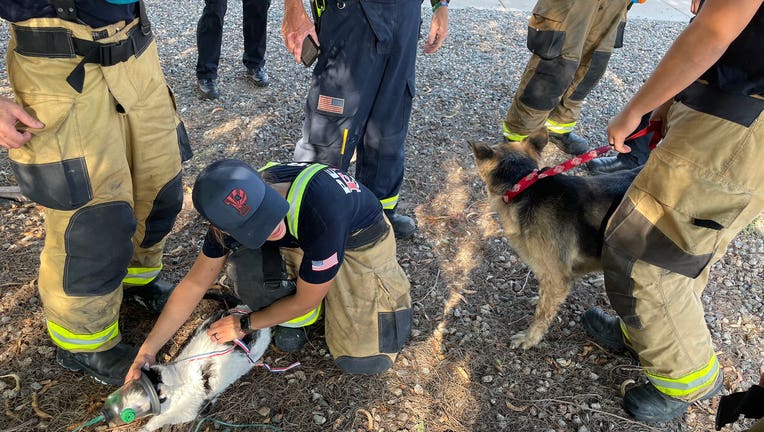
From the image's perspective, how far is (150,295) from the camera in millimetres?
3021

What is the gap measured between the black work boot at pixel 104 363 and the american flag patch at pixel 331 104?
1827 millimetres

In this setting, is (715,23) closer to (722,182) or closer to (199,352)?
(722,182)

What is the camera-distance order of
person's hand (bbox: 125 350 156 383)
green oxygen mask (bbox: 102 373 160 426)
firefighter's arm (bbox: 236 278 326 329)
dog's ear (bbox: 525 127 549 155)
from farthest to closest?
dog's ear (bbox: 525 127 549 155) < firefighter's arm (bbox: 236 278 326 329) < person's hand (bbox: 125 350 156 383) < green oxygen mask (bbox: 102 373 160 426)

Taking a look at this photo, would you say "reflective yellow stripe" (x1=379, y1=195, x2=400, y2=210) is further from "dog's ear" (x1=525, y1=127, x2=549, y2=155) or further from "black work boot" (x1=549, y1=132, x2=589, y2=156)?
"black work boot" (x1=549, y1=132, x2=589, y2=156)

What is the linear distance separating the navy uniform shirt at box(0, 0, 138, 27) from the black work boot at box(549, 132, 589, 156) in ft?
13.9

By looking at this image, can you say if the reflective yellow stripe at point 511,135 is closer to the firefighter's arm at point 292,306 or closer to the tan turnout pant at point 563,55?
the tan turnout pant at point 563,55

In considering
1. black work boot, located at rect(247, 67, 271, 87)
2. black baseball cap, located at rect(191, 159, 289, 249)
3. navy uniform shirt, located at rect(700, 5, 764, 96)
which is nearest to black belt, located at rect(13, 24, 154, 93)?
black baseball cap, located at rect(191, 159, 289, 249)

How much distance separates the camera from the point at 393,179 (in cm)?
363

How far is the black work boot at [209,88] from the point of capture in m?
5.40

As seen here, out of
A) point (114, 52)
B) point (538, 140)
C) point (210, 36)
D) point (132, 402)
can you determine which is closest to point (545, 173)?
point (538, 140)

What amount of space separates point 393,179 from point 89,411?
235 centimetres

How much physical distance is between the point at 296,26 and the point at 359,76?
0.48 metres

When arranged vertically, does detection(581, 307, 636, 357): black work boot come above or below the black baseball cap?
below

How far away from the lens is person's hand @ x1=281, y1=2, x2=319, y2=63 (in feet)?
9.57
